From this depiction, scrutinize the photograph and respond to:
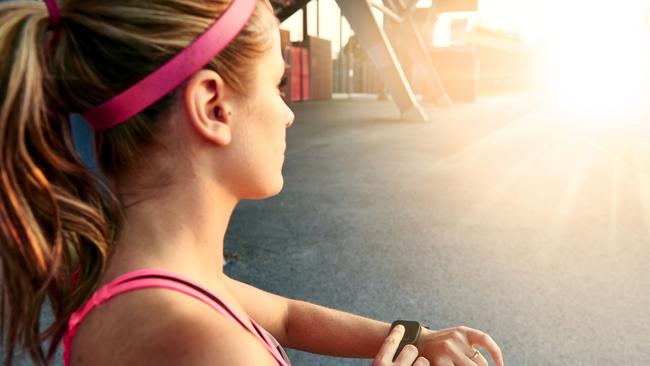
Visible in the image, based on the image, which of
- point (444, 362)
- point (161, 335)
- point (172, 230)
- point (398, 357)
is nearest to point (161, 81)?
point (172, 230)

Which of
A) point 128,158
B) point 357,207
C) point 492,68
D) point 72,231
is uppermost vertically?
point 128,158

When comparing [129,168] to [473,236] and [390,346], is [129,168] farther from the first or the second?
[473,236]

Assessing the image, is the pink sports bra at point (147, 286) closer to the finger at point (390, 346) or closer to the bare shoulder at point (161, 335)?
the bare shoulder at point (161, 335)

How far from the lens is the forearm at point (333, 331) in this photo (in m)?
1.27

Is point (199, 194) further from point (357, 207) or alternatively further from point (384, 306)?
point (357, 207)

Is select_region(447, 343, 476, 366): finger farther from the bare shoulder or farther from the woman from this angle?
the bare shoulder

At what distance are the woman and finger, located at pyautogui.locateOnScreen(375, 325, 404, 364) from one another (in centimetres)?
1

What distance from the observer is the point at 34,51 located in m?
0.87

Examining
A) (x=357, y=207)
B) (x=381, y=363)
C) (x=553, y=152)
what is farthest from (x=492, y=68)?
(x=381, y=363)

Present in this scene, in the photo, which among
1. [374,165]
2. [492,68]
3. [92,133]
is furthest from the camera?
[492,68]

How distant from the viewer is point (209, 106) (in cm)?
96

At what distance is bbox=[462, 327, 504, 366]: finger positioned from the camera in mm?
1104

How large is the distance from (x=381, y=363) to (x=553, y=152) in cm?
721

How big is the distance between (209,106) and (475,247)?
2.82 meters
